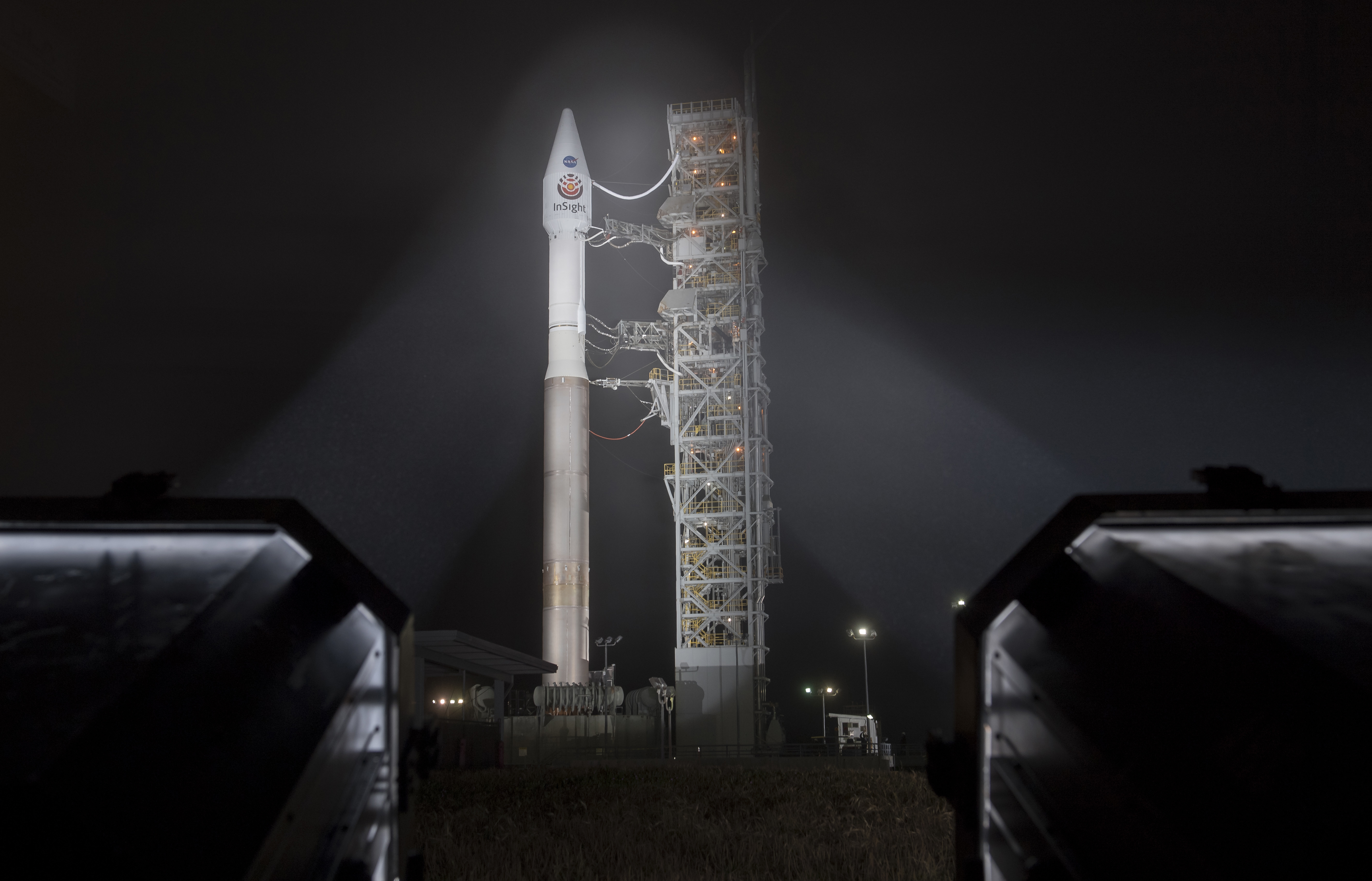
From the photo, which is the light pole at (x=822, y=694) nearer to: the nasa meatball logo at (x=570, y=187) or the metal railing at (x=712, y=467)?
the metal railing at (x=712, y=467)

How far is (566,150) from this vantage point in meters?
40.0

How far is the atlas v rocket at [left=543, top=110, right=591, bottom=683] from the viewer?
38.6m

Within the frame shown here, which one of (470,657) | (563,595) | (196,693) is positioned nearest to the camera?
(196,693)

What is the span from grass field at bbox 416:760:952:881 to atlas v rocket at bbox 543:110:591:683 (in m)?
25.0

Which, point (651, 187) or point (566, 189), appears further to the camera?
point (651, 187)

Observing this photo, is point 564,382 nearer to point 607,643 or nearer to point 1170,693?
point 607,643

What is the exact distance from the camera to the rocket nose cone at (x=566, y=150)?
39.9 metres

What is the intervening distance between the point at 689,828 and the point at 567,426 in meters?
31.1

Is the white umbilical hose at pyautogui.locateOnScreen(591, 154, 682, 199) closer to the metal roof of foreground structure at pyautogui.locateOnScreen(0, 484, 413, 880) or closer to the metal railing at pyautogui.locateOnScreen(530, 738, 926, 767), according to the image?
the metal railing at pyautogui.locateOnScreen(530, 738, 926, 767)

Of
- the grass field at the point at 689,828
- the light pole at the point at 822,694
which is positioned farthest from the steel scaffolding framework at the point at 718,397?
the grass field at the point at 689,828

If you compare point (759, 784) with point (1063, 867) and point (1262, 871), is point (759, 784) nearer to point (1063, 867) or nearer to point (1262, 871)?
point (1063, 867)

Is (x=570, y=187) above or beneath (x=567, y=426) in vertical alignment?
above

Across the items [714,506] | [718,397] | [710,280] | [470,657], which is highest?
[710,280]

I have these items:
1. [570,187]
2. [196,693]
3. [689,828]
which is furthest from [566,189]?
[196,693]
